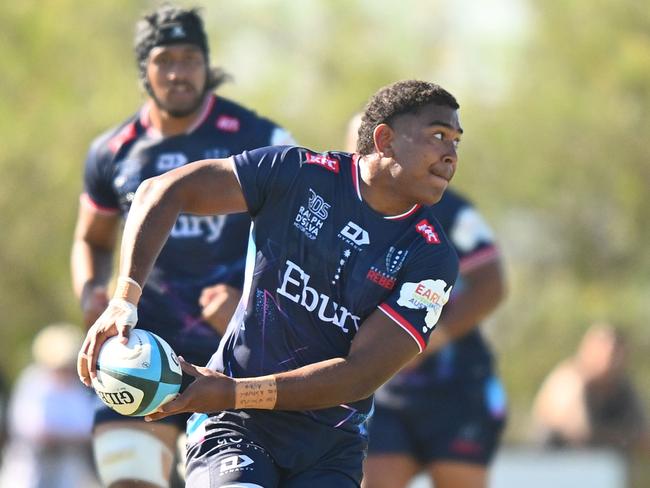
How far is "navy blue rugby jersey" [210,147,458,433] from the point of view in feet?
19.4

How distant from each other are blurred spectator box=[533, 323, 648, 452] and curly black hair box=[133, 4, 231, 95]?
617cm

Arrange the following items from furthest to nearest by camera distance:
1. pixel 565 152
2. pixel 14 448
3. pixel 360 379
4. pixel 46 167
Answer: pixel 565 152 < pixel 46 167 < pixel 14 448 < pixel 360 379

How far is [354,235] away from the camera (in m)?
5.97

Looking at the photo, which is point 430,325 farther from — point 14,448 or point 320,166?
point 14,448

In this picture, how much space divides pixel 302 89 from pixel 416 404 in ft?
54.4

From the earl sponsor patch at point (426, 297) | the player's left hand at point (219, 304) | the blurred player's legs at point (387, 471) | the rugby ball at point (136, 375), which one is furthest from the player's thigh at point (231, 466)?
the blurred player's legs at point (387, 471)

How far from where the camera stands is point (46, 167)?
890 inches

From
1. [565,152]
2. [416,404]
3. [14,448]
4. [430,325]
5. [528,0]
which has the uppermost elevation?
[528,0]

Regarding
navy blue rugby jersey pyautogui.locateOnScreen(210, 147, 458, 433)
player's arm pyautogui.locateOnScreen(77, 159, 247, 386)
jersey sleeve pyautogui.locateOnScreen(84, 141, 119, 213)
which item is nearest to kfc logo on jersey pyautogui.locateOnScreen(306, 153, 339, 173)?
navy blue rugby jersey pyautogui.locateOnScreen(210, 147, 458, 433)

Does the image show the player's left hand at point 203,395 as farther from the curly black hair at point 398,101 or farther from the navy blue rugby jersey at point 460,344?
the navy blue rugby jersey at point 460,344

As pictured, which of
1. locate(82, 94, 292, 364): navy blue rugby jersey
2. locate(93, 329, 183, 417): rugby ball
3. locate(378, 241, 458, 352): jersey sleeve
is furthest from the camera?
locate(82, 94, 292, 364): navy blue rugby jersey

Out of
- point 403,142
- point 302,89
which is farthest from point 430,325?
point 302,89

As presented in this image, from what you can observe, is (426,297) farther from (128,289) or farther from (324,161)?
(128,289)

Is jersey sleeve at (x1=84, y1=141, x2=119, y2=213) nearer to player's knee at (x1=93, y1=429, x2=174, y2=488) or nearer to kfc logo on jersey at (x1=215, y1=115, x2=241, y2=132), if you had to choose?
kfc logo on jersey at (x1=215, y1=115, x2=241, y2=132)
